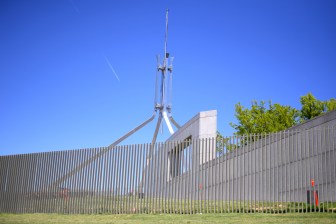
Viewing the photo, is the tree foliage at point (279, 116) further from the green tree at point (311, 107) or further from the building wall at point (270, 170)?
the building wall at point (270, 170)

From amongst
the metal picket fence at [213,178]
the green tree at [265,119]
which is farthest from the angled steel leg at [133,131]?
the metal picket fence at [213,178]

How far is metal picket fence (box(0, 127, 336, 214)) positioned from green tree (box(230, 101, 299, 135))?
20811mm

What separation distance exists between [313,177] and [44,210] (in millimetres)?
10237

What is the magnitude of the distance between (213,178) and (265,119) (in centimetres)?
2273

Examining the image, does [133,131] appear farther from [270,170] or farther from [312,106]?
[270,170]

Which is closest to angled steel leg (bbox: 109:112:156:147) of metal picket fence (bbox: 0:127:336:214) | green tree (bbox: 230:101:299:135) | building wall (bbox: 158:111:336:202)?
green tree (bbox: 230:101:299:135)

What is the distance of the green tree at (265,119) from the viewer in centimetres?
3609

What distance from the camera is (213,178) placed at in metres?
14.6

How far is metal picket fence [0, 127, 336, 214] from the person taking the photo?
13773 millimetres

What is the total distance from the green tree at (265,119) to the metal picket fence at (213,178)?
2081 cm

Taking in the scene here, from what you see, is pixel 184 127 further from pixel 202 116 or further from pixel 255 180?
pixel 255 180

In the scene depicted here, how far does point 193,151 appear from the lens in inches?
593

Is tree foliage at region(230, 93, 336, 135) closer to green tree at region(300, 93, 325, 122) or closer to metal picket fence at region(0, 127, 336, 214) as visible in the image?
green tree at region(300, 93, 325, 122)

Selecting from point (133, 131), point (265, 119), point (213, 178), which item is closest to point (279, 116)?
point (265, 119)
